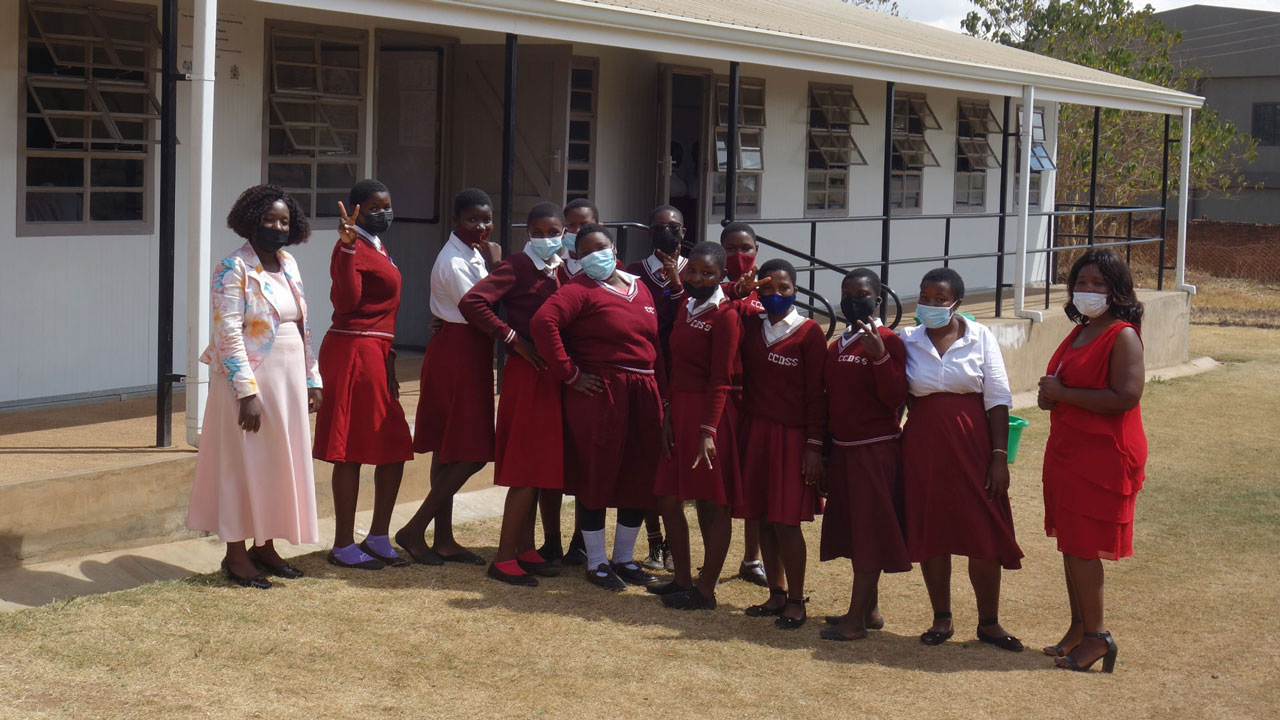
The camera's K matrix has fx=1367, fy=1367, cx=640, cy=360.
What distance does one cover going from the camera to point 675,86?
457 inches

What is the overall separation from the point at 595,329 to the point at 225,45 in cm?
348

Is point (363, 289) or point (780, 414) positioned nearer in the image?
point (780, 414)

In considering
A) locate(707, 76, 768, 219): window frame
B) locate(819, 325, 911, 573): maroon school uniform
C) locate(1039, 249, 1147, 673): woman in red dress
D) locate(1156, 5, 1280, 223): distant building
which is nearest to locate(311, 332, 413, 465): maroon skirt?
locate(819, 325, 911, 573): maroon school uniform

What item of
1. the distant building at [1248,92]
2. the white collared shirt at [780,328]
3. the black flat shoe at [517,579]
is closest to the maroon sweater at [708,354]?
the white collared shirt at [780,328]

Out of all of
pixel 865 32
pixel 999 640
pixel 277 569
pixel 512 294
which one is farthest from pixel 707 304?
pixel 865 32

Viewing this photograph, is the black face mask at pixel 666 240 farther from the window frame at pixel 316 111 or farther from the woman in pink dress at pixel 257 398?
the window frame at pixel 316 111

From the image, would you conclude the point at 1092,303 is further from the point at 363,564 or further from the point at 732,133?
the point at 732,133

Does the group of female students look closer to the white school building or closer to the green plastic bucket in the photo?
the white school building

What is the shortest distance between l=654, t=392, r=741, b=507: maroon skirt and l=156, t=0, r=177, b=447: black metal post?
2306 millimetres

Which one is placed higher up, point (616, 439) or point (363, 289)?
point (363, 289)

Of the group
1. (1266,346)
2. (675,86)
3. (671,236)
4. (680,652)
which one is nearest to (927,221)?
(675,86)

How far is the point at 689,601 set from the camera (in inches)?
215

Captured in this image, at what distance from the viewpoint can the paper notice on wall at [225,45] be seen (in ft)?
24.6

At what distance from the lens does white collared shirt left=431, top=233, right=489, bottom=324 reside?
18.6ft
